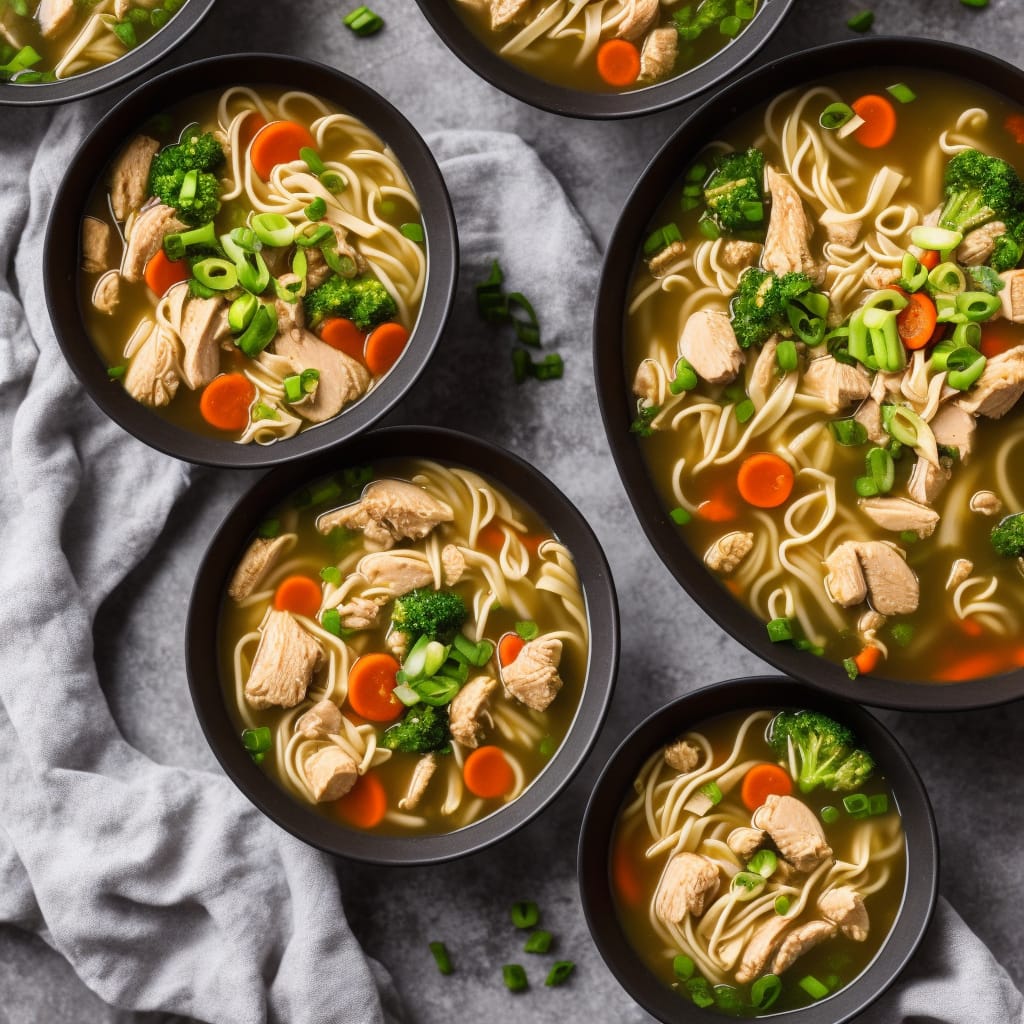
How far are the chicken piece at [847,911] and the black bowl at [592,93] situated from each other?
3502 millimetres

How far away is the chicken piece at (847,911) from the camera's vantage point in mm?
4926

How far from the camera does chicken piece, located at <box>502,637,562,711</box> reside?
5.00 meters

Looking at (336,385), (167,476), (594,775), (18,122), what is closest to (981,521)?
(594,775)

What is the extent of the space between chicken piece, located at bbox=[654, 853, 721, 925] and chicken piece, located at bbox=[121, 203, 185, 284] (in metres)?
3.60

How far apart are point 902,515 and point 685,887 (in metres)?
1.85

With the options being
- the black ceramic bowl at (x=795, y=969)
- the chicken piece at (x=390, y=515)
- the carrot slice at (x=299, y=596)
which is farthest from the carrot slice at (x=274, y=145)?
the black ceramic bowl at (x=795, y=969)

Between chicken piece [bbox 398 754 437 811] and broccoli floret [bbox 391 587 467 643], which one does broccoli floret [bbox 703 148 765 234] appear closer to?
broccoli floret [bbox 391 587 467 643]

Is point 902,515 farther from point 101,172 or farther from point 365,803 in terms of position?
point 101,172

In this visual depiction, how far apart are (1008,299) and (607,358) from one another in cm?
169

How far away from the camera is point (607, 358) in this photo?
4.95 meters

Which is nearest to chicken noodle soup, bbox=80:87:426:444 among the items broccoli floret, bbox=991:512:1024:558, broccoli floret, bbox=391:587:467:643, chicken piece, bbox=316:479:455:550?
chicken piece, bbox=316:479:455:550

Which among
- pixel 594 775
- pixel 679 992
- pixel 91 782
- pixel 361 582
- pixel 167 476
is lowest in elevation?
pixel 679 992

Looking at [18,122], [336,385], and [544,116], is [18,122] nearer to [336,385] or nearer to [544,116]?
[336,385]

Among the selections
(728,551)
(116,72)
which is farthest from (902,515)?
(116,72)
